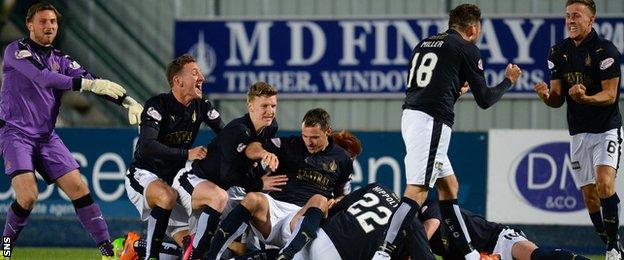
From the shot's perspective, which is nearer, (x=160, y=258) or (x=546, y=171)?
(x=160, y=258)

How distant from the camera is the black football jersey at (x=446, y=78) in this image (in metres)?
8.62

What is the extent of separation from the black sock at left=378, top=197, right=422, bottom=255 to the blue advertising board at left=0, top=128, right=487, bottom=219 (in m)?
4.47

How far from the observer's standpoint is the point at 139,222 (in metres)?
13.0

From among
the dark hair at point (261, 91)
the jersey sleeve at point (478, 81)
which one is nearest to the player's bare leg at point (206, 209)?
the dark hair at point (261, 91)

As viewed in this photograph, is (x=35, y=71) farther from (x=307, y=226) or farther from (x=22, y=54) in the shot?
(x=307, y=226)

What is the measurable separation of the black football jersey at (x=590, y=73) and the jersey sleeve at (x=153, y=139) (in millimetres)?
2963

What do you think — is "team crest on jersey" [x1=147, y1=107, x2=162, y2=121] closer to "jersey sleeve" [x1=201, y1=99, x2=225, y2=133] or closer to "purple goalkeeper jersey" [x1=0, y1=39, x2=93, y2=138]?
"jersey sleeve" [x1=201, y1=99, x2=225, y2=133]

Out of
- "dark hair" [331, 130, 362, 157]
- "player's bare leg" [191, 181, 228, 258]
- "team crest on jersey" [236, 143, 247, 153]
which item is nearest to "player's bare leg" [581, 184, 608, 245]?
"dark hair" [331, 130, 362, 157]

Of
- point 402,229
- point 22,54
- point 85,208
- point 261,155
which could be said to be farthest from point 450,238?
point 22,54

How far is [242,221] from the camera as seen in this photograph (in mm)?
8672

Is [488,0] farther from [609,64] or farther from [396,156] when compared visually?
[609,64]

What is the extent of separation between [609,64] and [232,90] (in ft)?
20.2

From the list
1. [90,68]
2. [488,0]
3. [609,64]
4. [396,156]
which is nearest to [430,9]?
[488,0]

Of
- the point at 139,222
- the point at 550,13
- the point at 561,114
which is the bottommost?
the point at 139,222
